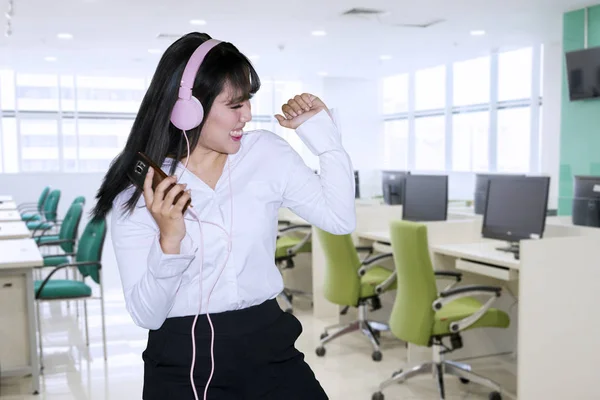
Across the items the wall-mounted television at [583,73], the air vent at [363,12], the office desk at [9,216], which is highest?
the air vent at [363,12]

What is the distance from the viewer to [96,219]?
1228 millimetres

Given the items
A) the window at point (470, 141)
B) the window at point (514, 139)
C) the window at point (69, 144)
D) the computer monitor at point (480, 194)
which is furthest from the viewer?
the window at point (69, 144)

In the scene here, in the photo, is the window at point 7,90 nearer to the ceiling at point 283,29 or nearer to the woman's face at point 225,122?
the ceiling at point 283,29

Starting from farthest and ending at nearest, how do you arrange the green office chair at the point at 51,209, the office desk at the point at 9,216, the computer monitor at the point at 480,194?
the green office chair at the point at 51,209, the office desk at the point at 9,216, the computer monitor at the point at 480,194

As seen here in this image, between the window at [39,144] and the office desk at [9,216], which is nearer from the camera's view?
the office desk at [9,216]

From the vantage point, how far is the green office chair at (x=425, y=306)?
10.8 ft

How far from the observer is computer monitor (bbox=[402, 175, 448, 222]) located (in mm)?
4680

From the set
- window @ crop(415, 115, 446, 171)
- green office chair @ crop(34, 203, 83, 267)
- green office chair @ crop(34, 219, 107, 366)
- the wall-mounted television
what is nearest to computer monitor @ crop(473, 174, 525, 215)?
the wall-mounted television

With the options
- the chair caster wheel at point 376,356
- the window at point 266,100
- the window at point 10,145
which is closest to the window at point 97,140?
the window at point 10,145

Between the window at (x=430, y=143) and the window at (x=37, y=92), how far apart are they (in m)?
6.86

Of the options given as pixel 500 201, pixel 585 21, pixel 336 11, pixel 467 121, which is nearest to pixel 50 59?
pixel 336 11

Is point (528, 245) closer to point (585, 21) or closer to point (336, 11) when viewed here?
point (336, 11)

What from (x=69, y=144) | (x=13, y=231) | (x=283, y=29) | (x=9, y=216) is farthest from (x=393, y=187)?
(x=69, y=144)

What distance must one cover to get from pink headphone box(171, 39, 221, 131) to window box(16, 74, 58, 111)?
1182 cm
